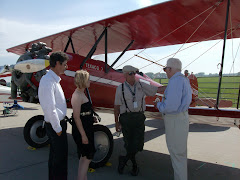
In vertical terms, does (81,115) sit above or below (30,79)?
below

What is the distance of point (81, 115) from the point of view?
2381 millimetres

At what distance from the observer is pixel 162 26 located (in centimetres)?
469

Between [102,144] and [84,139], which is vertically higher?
[84,139]

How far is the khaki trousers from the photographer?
2.34 meters

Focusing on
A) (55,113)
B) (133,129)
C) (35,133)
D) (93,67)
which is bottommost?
(35,133)

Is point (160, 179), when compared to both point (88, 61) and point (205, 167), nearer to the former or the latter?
point (205, 167)

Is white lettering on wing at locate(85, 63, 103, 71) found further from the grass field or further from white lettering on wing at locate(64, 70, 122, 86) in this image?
the grass field

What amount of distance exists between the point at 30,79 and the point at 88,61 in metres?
1.21

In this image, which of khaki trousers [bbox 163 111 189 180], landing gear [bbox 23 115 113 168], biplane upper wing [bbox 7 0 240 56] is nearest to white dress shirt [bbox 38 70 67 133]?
khaki trousers [bbox 163 111 189 180]

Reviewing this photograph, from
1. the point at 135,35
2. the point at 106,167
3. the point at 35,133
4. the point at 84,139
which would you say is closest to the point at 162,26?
the point at 135,35

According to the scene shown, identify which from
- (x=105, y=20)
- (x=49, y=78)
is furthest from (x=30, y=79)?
(x=49, y=78)

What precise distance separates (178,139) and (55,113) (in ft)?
4.49

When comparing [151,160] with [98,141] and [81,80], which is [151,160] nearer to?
[98,141]

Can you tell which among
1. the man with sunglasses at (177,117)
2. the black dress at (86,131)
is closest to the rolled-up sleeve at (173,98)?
the man with sunglasses at (177,117)
